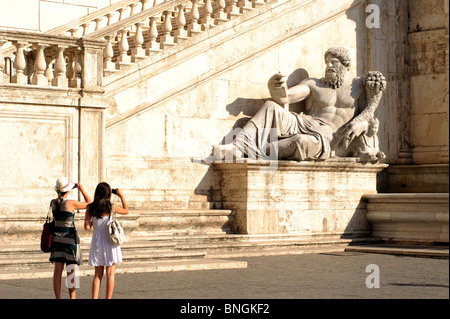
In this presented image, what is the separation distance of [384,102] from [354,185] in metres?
3.09

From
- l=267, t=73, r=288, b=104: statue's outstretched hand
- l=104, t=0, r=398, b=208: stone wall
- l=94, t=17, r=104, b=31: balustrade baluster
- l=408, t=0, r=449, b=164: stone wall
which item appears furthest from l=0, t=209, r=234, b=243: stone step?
l=408, t=0, r=449, b=164: stone wall

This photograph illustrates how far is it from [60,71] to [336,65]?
223 inches

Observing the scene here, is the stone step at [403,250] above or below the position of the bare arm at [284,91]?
below

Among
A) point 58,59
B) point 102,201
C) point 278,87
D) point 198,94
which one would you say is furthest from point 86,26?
point 102,201

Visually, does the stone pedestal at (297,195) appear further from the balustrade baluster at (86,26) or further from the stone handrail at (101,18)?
the stone handrail at (101,18)

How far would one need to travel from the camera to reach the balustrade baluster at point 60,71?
13.7 meters

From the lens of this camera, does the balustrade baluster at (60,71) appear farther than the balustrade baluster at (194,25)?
No

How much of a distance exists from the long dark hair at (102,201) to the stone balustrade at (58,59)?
5.04 metres

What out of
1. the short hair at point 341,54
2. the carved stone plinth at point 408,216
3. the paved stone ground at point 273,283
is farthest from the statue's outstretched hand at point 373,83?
the paved stone ground at point 273,283

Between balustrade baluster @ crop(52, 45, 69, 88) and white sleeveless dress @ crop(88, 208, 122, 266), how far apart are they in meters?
5.32

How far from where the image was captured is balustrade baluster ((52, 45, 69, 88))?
1368 centimetres
